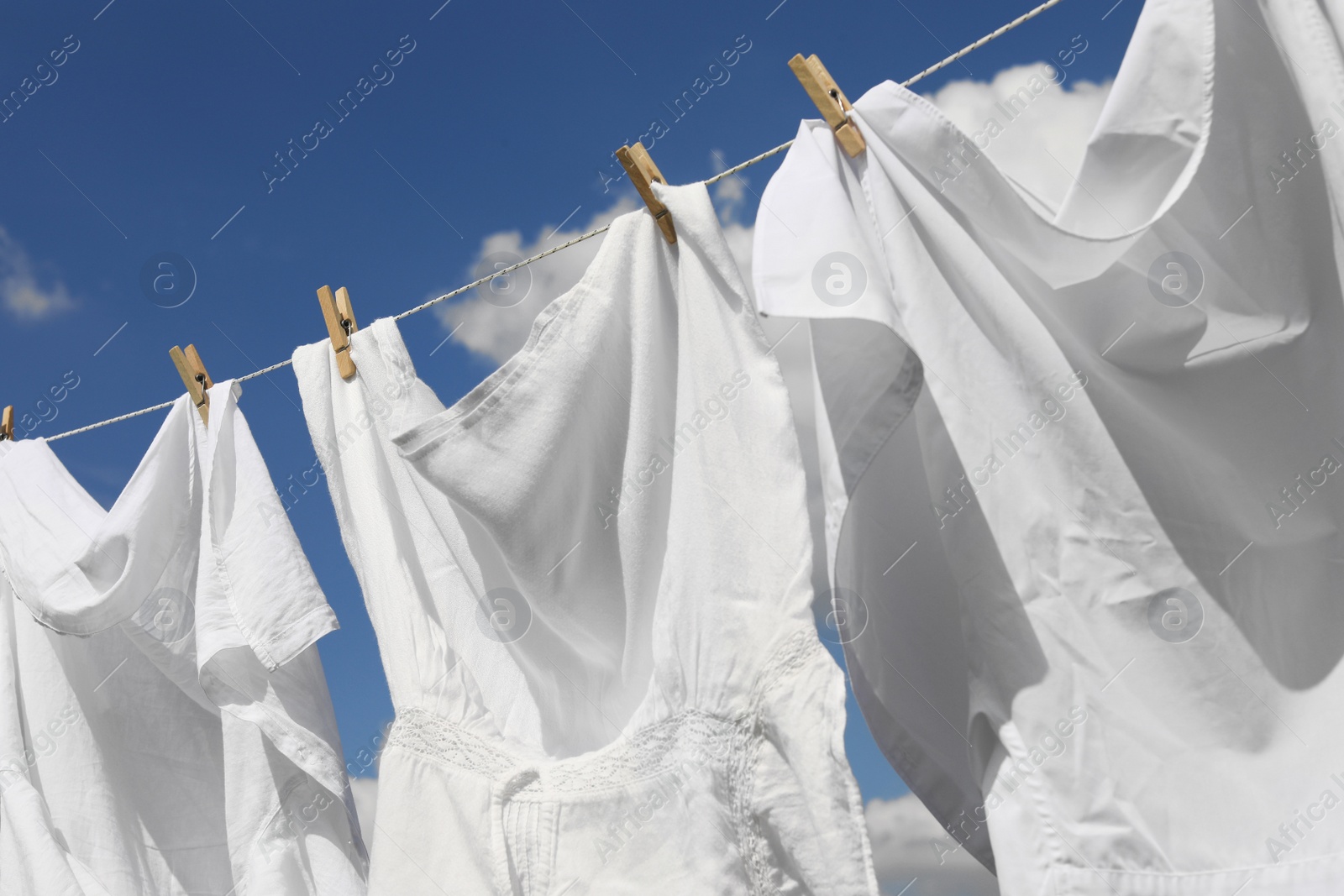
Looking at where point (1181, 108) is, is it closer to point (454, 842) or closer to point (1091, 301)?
point (1091, 301)

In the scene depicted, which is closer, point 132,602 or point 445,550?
point 445,550

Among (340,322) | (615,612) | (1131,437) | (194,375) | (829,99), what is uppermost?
(194,375)

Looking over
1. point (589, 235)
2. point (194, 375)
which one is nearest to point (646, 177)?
point (589, 235)

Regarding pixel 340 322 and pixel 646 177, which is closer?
pixel 646 177

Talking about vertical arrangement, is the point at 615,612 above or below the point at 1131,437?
above

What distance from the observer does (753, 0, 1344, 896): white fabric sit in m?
0.83

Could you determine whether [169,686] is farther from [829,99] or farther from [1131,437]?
[1131,437]

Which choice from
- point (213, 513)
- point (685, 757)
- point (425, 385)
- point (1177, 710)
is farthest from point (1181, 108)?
point (213, 513)

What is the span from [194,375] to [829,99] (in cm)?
102

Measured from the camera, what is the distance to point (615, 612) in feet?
3.64

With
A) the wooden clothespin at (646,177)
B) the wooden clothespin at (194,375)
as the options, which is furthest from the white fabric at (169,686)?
the wooden clothespin at (646,177)

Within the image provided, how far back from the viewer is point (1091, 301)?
3.01 ft

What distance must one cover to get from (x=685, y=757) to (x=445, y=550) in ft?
1.41

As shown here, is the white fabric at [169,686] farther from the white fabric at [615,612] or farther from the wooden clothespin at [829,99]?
the wooden clothespin at [829,99]
